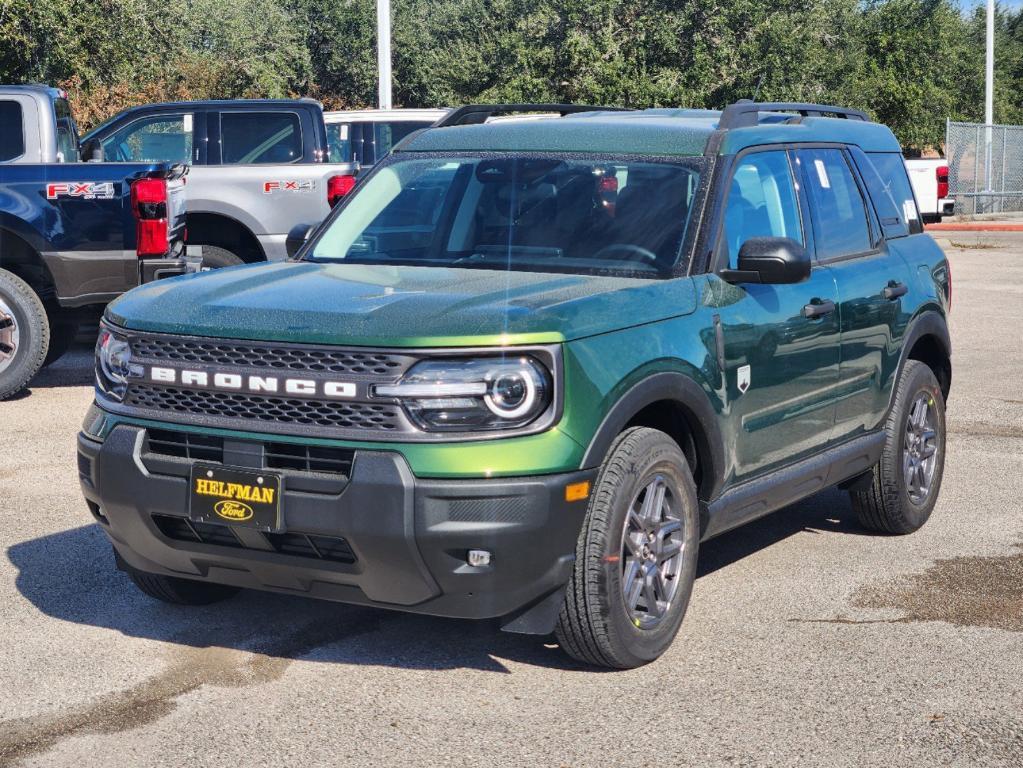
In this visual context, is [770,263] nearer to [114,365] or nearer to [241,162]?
[114,365]

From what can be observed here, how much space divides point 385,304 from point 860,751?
6.42ft

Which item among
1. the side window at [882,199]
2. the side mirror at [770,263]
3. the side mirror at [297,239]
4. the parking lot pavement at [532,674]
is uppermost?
the side window at [882,199]

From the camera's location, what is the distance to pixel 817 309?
5.71 meters

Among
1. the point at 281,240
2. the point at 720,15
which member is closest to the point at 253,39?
the point at 720,15

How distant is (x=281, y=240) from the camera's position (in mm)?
12500

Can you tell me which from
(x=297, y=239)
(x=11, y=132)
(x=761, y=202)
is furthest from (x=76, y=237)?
(x=761, y=202)

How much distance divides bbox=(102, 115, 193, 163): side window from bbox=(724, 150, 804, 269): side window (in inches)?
321

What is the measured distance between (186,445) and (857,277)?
303 centimetres

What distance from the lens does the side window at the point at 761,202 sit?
215 inches

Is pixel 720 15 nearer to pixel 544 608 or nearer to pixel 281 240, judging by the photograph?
pixel 281 240

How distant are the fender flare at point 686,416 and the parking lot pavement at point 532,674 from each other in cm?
64

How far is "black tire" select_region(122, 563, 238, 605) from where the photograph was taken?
5277 millimetres

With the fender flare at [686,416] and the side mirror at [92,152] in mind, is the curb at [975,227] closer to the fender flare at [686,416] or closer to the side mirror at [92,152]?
the side mirror at [92,152]

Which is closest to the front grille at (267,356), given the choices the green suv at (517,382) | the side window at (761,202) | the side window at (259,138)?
the green suv at (517,382)
